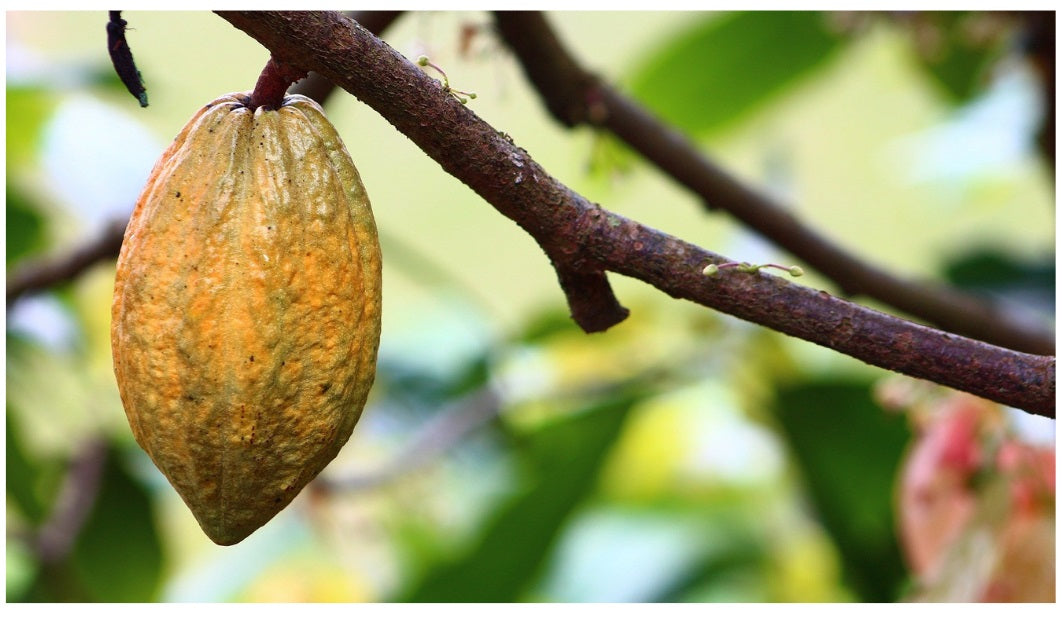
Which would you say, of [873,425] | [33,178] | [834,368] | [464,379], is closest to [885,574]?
[873,425]

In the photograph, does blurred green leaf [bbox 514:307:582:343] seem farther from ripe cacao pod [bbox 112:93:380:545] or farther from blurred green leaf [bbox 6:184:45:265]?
ripe cacao pod [bbox 112:93:380:545]

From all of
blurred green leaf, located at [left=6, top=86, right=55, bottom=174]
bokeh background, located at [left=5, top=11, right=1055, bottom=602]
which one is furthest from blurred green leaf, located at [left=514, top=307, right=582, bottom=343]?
blurred green leaf, located at [left=6, top=86, right=55, bottom=174]

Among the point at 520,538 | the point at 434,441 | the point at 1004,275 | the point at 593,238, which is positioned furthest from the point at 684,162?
the point at 1004,275

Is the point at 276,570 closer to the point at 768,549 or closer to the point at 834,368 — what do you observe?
the point at 768,549

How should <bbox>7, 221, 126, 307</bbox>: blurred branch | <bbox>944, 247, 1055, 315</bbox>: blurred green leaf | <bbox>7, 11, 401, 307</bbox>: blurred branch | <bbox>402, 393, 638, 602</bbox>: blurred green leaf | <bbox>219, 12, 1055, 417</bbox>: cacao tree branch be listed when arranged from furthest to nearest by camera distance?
<bbox>944, 247, 1055, 315</bbox>: blurred green leaf < <bbox>402, 393, 638, 602</bbox>: blurred green leaf < <bbox>7, 221, 126, 307</bbox>: blurred branch < <bbox>7, 11, 401, 307</bbox>: blurred branch < <bbox>219, 12, 1055, 417</bbox>: cacao tree branch

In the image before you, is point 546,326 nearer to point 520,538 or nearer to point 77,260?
point 520,538

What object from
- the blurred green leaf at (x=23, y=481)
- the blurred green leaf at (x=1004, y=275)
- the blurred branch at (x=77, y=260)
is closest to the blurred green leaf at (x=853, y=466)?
the blurred green leaf at (x=1004, y=275)

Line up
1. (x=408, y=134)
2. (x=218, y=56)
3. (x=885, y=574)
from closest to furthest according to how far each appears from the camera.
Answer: (x=408, y=134), (x=218, y=56), (x=885, y=574)
